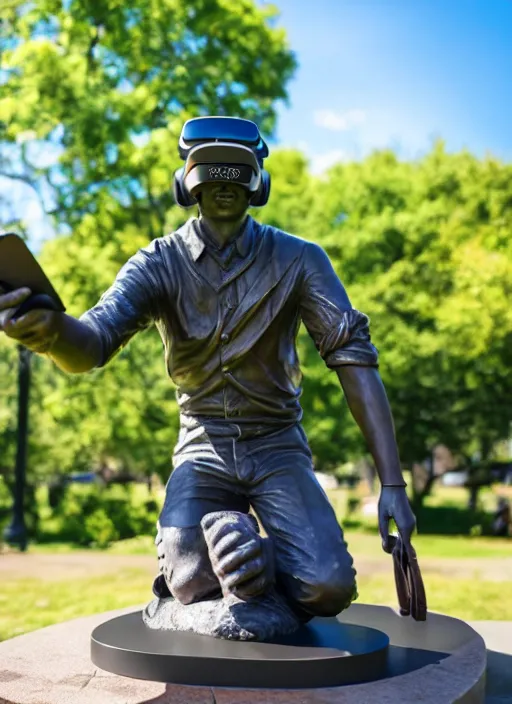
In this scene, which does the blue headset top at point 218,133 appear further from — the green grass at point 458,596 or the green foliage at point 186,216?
the green foliage at point 186,216

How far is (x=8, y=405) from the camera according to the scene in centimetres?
1980

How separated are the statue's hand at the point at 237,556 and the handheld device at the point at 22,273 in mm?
1216

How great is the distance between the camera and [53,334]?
323cm

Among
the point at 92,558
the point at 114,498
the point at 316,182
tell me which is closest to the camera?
the point at 92,558

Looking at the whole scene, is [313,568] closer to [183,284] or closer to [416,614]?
[416,614]

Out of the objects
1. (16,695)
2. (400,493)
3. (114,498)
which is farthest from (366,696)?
(114,498)

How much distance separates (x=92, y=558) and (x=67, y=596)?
4.46 m

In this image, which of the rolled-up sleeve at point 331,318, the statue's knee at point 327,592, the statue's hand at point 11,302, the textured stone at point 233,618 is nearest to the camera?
the statue's hand at point 11,302

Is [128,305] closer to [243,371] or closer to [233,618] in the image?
[243,371]

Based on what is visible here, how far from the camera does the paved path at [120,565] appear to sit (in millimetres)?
11336

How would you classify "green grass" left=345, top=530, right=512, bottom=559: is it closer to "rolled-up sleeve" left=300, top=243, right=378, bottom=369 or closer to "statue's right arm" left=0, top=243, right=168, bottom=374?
"rolled-up sleeve" left=300, top=243, right=378, bottom=369

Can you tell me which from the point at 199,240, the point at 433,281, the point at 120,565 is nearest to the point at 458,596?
the point at 120,565

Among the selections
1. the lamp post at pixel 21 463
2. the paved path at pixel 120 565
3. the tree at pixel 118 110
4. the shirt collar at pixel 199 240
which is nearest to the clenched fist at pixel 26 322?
the shirt collar at pixel 199 240

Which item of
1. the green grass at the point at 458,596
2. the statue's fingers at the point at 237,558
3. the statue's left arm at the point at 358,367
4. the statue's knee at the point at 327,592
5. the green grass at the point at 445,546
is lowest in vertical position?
the green grass at the point at 445,546
